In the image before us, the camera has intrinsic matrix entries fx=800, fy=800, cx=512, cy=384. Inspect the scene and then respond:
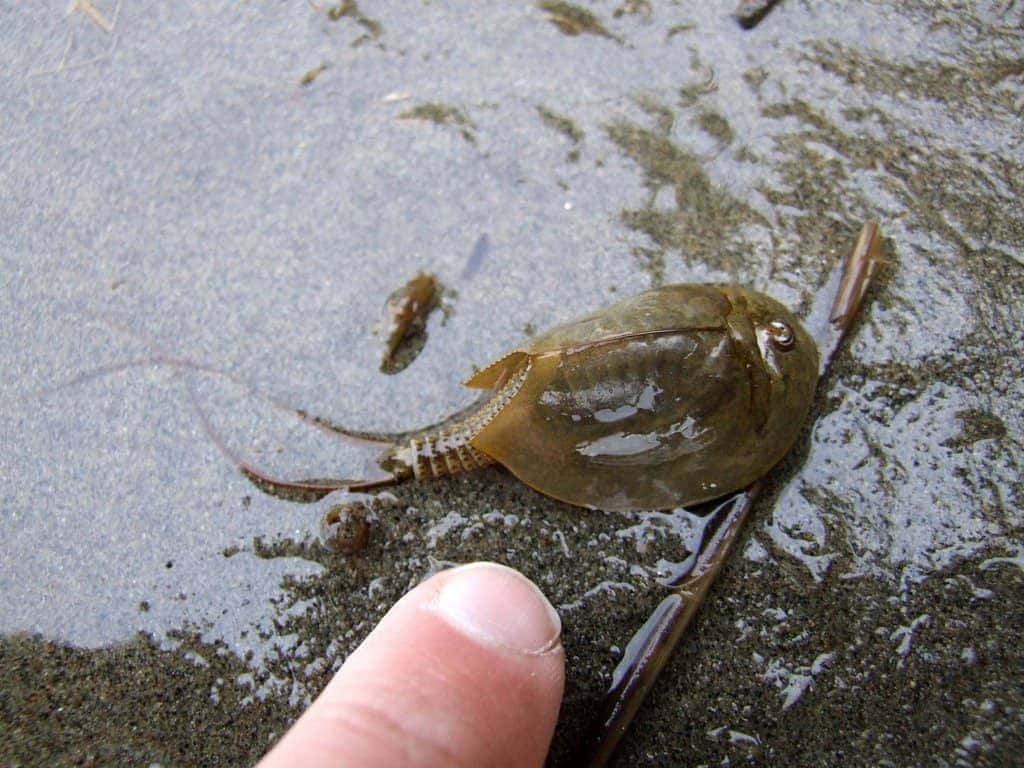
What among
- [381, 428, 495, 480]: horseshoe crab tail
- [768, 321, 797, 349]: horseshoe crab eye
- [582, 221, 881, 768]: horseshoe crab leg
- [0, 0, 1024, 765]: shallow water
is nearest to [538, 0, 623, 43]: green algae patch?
[0, 0, 1024, 765]: shallow water

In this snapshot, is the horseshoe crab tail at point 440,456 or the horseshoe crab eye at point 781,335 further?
the horseshoe crab tail at point 440,456

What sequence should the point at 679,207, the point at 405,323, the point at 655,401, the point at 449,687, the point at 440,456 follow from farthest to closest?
1. the point at 679,207
2. the point at 405,323
3. the point at 440,456
4. the point at 655,401
5. the point at 449,687

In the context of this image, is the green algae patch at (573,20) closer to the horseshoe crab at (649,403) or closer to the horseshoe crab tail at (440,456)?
the horseshoe crab at (649,403)

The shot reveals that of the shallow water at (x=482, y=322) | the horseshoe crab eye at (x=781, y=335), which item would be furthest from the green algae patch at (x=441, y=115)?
the horseshoe crab eye at (x=781, y=335)

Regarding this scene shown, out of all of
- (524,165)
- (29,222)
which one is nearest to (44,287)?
(29,222)

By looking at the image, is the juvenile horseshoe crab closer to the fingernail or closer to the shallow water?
the shallow water

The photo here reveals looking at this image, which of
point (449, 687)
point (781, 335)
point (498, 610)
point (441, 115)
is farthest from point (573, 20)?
point (449, 687)

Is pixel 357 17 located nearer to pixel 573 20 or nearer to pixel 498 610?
pixel 573 20

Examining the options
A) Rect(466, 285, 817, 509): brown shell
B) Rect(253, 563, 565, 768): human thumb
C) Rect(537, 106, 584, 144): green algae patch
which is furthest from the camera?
Rect(537, 106, 584, 144): green algae patch
